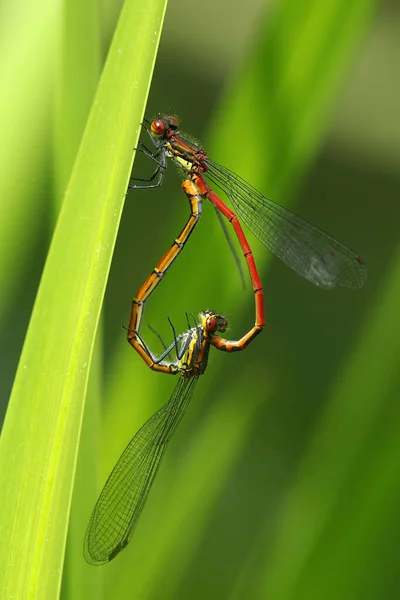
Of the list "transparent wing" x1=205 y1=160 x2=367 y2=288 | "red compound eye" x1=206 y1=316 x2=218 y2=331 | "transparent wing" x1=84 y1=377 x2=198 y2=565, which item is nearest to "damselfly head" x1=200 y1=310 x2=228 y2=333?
"red compound eye" x1=206 y1=316 x2=218 y2=331

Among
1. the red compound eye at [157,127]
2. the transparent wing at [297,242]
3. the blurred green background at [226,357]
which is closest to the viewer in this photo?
the blurred green background at [226,357]

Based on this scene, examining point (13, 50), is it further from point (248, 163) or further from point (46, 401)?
point (46, 401)

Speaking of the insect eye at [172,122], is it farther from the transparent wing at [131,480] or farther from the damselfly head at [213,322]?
the transparent wing at [131,480]

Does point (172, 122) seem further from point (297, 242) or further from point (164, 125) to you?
point (297, 242)

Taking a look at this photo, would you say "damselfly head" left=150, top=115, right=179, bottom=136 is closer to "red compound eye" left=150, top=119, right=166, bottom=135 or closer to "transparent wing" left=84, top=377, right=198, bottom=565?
"red compound eye" left=150, top=119, right=166, bottom=135

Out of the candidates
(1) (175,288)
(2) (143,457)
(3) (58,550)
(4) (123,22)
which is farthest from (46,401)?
(2) (143,457)

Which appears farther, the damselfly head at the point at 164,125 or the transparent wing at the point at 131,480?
the damselfly head at the point at 164,125

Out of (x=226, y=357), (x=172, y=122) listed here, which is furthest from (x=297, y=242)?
(x=226, y=357)

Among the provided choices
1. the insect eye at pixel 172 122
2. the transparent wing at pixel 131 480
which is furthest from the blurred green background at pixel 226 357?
the insect eye at pixel 172 122
